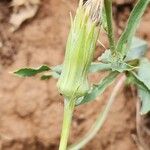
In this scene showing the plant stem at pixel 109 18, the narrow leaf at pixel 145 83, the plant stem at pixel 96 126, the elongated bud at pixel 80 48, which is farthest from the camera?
the plant stem at pixel 96 126

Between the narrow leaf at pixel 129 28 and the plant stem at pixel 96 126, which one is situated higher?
the narrow leaf at pixel 129 28

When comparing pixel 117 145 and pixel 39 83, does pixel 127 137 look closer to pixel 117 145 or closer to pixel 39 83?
pixel 117 145

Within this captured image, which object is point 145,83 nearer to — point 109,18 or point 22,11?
point 109,18

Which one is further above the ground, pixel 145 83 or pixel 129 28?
pixel 129 28

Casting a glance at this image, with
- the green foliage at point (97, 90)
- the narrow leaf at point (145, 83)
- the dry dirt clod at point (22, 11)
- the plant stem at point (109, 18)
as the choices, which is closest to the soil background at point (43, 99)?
the dry dirt clod at point (22, 11)

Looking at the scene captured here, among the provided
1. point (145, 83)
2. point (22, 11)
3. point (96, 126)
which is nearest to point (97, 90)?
point (145, 83)

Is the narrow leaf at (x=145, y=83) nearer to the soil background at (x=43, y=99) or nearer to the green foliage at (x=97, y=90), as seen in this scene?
the green foliage at (x=97, y=90)
